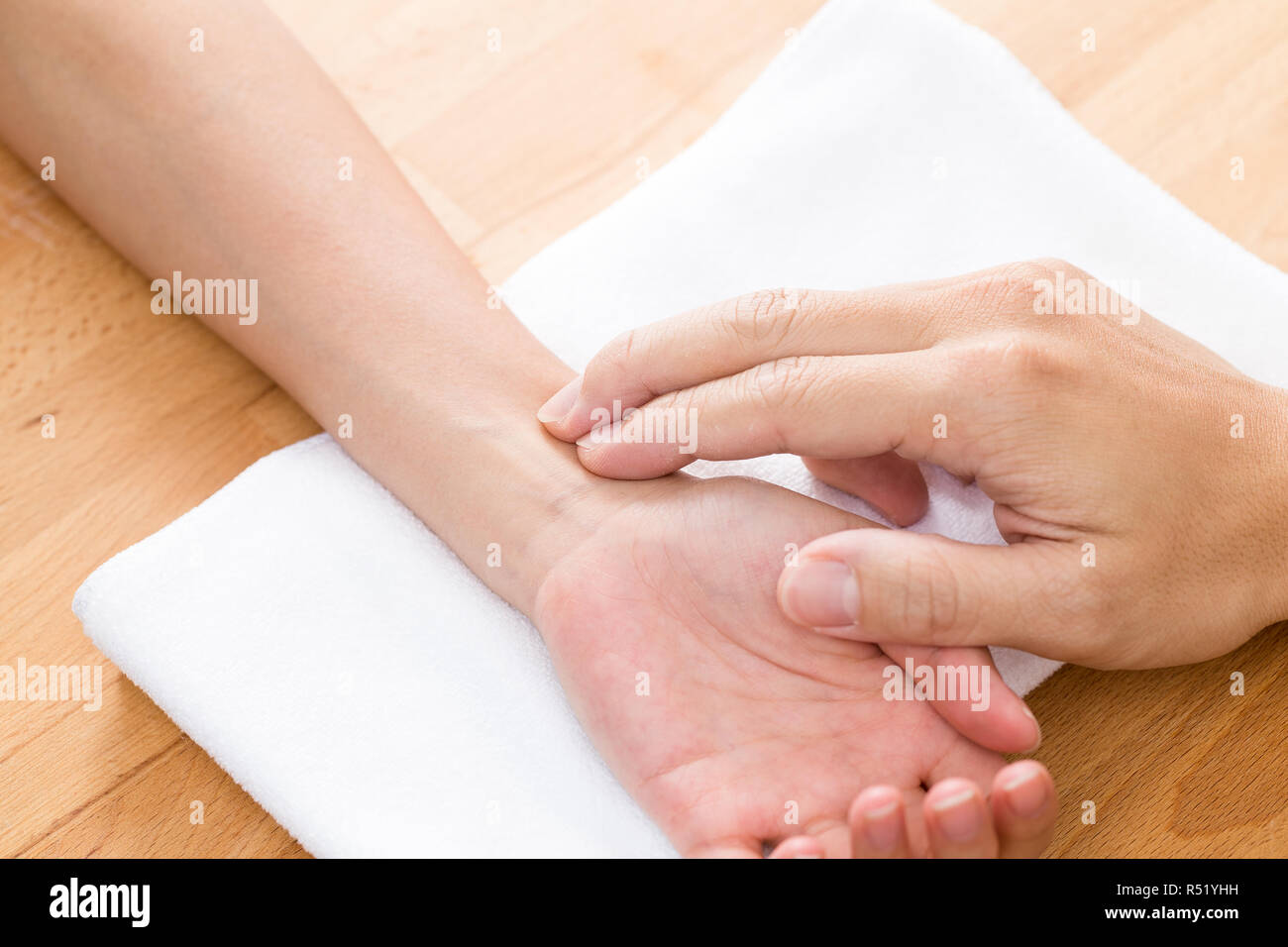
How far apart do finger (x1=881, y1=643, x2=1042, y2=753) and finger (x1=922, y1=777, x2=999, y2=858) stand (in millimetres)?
55

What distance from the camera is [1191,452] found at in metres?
0.71

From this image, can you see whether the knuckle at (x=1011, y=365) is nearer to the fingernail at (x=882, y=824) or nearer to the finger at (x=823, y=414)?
the finger at (x=823, y=414)

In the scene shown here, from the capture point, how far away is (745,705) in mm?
686

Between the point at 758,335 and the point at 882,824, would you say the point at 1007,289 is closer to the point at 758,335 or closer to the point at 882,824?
the point at 758,335

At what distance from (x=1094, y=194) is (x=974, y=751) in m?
0.47

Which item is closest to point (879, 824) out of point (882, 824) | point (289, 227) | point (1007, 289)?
point (882, 824)

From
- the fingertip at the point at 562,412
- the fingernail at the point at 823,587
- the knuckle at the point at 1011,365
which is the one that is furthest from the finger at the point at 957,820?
the fingertip at the point at 562,412

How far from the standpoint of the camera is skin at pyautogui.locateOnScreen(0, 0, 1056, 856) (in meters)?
0.67

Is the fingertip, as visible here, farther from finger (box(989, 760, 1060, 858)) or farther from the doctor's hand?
finger (box(989, 760, 1060, 858))

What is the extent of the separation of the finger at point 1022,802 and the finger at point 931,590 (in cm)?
9

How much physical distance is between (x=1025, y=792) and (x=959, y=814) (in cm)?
4

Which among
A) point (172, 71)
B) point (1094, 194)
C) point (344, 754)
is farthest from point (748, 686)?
point (172, 71)

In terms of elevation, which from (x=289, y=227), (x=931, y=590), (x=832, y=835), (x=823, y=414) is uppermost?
(x=289, y=227)
